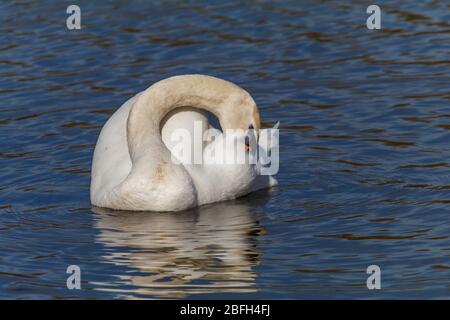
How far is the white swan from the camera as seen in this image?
1067 centimetres

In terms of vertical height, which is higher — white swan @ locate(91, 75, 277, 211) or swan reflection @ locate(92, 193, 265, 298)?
white swan @ locate(91, 75, 277, 211)

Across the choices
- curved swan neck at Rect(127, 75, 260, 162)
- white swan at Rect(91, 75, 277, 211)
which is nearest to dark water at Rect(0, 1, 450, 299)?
white swan at Rect(91, 75, 277, 211)

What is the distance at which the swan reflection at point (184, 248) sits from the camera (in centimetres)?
898

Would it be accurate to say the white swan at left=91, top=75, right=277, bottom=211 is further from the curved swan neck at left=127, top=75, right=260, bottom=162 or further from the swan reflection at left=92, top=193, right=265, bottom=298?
the swan reflection at left=92, top=193, right=265, bottom=298

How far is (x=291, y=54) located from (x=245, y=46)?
636mm

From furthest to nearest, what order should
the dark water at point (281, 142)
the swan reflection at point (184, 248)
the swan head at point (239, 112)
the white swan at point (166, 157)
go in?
1. the swan head at point (239, 112)
2. the white swan at point (166, 157)
3. the dark water at point (281, 142)
4. the swan reflection at point (184, 248)

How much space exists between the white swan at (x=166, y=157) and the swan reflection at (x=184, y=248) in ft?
0.46

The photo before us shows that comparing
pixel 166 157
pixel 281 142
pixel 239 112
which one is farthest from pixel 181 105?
pixel 281 142

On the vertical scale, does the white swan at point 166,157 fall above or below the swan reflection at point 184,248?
above

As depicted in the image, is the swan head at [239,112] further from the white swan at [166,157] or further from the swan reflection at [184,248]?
the swan reflection at [184,248]

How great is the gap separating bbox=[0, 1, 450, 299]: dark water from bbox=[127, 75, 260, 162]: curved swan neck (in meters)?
0.63

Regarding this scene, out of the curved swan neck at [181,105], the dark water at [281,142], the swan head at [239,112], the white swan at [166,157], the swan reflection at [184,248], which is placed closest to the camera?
the swan reflection at [184,248]

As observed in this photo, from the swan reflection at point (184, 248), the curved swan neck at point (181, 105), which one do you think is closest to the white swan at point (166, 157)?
the curved swan neck at point (181, 105)
